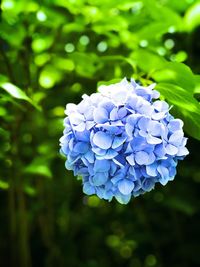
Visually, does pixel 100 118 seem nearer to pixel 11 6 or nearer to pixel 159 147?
pixel 159 147

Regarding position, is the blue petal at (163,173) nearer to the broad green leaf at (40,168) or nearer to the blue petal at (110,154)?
the blue petal at (110,154)

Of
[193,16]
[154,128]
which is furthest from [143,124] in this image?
[193,16]

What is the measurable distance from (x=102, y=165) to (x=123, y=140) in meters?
0.06

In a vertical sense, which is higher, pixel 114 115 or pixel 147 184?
pixel 114 115

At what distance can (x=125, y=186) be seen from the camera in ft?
2.93

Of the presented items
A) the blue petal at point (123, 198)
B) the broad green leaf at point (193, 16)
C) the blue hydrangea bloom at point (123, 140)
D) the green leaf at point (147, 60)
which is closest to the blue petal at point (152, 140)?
the blue hydrangea bloom at point (123, 140)

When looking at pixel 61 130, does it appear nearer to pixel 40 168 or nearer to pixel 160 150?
pixel 40 168

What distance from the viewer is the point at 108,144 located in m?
0.88

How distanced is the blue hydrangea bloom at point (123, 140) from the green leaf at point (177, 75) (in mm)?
109

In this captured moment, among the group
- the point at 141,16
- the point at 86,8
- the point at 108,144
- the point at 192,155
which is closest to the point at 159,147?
the point at 108,144

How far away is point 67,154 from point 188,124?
0.24 metres

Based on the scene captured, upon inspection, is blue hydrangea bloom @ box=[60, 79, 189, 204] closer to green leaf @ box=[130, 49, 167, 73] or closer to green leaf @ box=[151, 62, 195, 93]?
green leaf @ box=[151, 62, 195, 93]

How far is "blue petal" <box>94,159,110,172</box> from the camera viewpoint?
2.91 feet

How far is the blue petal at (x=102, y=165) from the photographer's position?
35.0 inches
